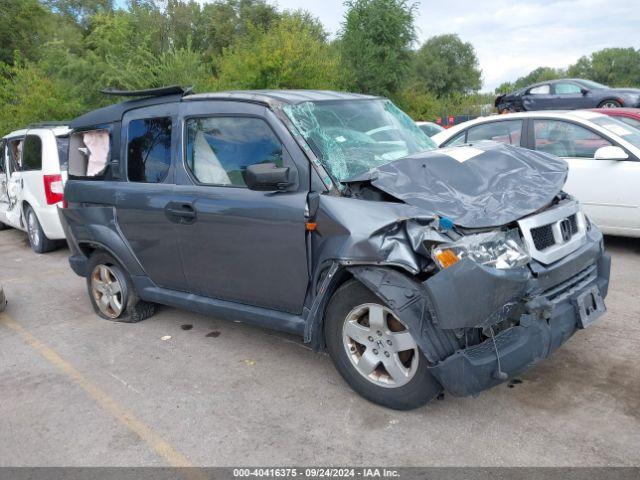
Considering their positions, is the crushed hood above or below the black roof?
below

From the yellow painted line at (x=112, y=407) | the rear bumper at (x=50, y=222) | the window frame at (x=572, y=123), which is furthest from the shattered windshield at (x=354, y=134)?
the rear bumper at (x=50, y=222)

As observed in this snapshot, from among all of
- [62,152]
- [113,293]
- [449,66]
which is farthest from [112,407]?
[449,66]

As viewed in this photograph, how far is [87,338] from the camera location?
489cm

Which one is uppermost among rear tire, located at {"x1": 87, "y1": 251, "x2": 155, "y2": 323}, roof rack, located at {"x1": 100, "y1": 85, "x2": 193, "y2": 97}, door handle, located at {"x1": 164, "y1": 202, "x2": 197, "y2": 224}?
roof rack, located at {"x1": 100, "y1": 85, "x2": 193, "y2": 97}

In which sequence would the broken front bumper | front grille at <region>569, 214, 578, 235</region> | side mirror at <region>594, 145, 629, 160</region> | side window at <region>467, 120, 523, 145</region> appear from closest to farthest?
the broken front bumper, front grille at <region>569, 214, 578, 235</region>, side mirror at <region>594, 145, 629, 160</region>, side window at <region>467, 120, 523, 145</region>

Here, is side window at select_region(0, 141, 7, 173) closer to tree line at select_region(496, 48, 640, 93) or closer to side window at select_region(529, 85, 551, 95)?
side window at select_region(529, 85, 551, 95)

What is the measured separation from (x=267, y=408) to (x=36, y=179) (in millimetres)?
5998

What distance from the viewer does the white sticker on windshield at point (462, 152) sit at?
3.77 meters

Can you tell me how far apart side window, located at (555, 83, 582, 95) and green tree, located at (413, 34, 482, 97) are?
40352mm

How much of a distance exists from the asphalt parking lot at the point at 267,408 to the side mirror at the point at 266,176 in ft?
4.44

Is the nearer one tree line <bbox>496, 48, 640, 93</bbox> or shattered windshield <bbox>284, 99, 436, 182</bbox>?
shattered windshield <bbox>284, 99, 436, 182</bbox>

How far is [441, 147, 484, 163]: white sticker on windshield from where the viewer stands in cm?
377

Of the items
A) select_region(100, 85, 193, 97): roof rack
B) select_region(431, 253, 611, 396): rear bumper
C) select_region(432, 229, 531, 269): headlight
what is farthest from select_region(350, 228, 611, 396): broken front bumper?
select_region(100, 85, 193, 97): roof rack

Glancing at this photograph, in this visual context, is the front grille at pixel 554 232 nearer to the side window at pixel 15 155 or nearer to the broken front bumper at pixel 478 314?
the broken front bumper at pixel 478 314
